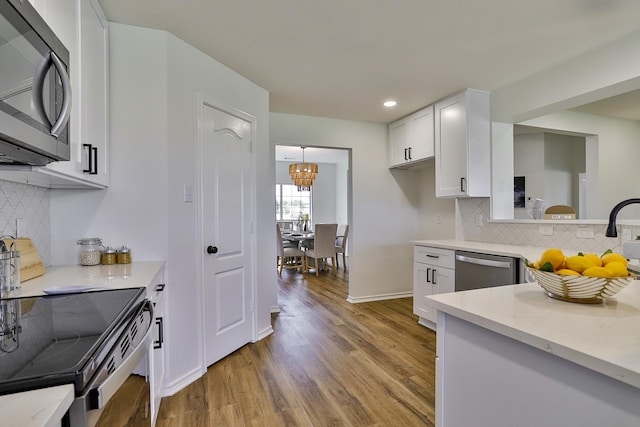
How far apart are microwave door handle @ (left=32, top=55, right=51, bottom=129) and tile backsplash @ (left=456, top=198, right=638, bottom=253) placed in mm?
3257

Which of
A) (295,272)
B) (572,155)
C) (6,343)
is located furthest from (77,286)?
(572,155)

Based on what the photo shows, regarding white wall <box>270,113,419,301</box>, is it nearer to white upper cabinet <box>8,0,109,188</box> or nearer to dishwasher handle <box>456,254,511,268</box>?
dishwasher handle <box>456,254,511,268</box>

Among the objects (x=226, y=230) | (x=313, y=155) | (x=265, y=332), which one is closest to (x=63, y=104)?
(x=226, y=230)

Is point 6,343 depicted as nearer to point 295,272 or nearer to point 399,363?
point 399,363

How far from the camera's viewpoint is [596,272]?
0.96 meters

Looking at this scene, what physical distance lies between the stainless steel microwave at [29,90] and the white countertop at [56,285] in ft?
1.88

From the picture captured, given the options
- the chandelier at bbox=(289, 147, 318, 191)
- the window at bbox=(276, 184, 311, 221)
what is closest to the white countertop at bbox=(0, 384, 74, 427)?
the chandelier at bbox=(289, 147, 318, 191)

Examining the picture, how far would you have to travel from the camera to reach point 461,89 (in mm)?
3188

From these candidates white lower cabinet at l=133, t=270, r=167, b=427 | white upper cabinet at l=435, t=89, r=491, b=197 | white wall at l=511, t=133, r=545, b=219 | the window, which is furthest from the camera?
the window

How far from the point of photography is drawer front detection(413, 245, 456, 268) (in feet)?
10.1

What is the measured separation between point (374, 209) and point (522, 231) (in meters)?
1.78

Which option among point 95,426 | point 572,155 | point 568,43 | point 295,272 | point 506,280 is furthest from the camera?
point 295,272

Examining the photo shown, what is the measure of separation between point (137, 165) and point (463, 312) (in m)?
2.01

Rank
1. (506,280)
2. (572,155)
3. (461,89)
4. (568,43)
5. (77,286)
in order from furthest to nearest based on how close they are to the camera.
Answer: (572,155) < (461,89) < (506,280) < (568,43) < (77,286)
